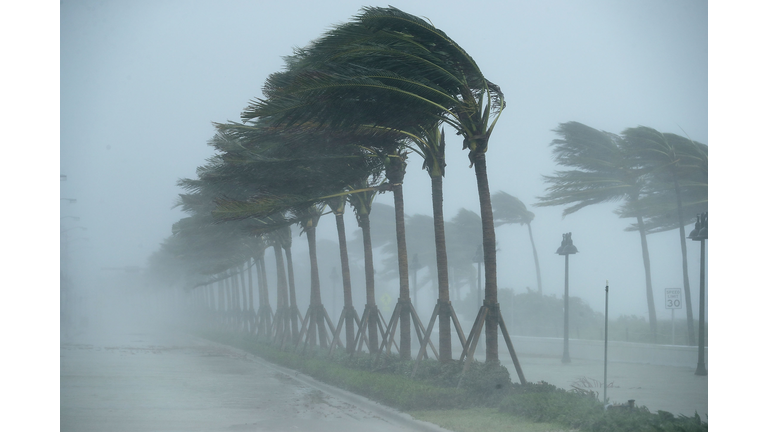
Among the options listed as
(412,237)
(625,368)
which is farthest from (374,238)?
(625,368)

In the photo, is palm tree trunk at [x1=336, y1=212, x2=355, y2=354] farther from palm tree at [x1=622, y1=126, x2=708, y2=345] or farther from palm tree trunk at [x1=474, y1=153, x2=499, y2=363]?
palm tree at [x1=622, y1=126, x2=708, y2=345]

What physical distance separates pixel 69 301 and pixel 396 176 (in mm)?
59791

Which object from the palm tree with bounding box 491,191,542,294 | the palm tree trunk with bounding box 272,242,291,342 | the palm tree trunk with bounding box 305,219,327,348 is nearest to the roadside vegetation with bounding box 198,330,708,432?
the palm tree trunk with bounding box 305,219,327,348

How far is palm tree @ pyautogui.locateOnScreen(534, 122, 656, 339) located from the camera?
119ft

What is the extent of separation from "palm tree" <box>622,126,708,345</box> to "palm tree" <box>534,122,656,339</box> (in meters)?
1.84

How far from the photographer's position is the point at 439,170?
16297 millimetres

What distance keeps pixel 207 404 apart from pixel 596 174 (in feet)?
96.8

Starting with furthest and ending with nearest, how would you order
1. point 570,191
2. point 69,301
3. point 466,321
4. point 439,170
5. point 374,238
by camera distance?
point 69,301 → point 374,238 → point 466,321 → point 570,191 → point 439,170

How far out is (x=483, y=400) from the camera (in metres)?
12.7

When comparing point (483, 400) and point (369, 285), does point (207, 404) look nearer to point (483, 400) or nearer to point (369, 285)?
point (483, 400)

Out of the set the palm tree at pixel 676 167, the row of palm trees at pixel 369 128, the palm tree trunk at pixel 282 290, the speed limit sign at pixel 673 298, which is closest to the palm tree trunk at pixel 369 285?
the row of palm trees at pixel 369 128

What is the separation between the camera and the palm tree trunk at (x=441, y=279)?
15617 millimetres

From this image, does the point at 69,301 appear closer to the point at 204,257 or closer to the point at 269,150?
the point at 204,257

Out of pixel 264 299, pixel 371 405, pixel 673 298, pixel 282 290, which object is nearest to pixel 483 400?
pixel 371 405
